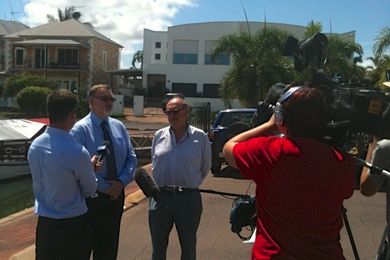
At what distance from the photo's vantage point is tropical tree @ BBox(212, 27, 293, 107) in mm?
28016

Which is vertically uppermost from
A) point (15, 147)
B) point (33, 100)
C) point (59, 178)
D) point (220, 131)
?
point (59, 178)

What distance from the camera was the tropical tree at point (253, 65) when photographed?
28.0 m

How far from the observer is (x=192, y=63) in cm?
5981

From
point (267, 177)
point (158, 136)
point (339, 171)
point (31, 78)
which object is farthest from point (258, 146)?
point (31, 78)

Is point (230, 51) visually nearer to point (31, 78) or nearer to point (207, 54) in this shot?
point (31, 78)

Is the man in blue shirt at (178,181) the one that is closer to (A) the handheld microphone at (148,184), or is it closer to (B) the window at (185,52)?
(A) the handheld microphone at (148,184)

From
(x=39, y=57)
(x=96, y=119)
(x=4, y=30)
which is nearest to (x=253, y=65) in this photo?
(x=96, y=119)

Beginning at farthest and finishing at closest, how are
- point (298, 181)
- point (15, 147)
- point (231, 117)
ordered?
point (15, 147)
point (231, 117)
point (298, 181)

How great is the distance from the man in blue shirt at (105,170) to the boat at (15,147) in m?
13.4

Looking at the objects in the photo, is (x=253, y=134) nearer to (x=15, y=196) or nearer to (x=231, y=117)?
(x=231, y=117)

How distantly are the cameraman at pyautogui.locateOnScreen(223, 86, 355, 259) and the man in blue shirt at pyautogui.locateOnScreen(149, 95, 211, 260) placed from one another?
210 centimetres

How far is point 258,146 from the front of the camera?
2762mm

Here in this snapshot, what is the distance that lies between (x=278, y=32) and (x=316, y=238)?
2843 cm

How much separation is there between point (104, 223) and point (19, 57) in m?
62.9
